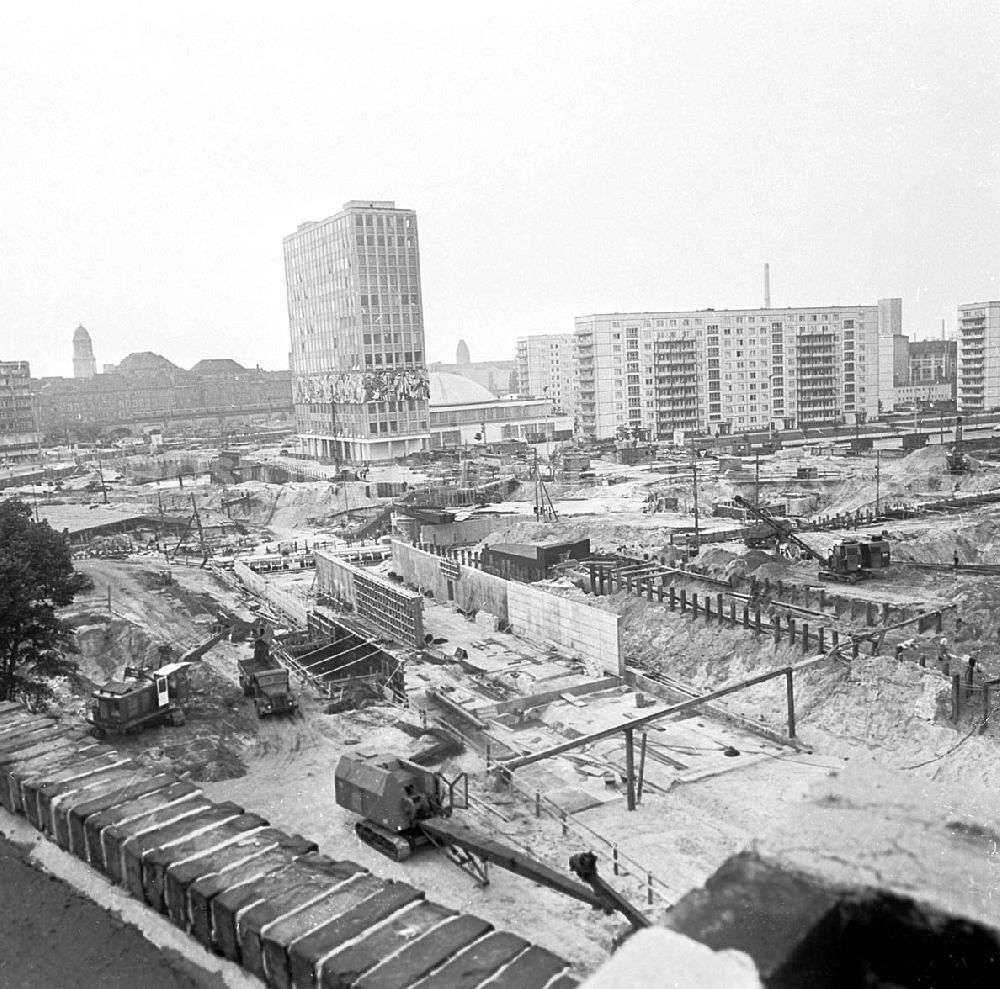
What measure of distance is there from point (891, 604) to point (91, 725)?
23042 mm

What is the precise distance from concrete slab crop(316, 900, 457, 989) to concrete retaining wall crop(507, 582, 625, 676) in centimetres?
1623

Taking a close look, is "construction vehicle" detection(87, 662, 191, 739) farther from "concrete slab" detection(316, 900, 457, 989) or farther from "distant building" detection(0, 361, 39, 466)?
"distant building" detection(0, 361, 39, 466)

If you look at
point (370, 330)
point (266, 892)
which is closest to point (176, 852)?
point (266, 892)

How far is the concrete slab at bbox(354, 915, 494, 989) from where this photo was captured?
37.0 ft

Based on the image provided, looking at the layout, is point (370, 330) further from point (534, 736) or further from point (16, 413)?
point (534, 736)

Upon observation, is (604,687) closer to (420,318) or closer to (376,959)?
(376,959)

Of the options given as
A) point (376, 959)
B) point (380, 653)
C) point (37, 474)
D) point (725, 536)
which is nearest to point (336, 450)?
point (37, 474)

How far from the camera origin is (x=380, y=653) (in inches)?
1104

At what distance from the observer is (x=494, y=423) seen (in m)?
106

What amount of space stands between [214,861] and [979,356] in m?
108

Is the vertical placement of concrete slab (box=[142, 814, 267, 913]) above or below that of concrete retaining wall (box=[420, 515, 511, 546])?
above

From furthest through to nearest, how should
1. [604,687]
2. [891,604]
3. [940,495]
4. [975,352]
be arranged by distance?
[975,352], [940,495], [891,604], [604,687]

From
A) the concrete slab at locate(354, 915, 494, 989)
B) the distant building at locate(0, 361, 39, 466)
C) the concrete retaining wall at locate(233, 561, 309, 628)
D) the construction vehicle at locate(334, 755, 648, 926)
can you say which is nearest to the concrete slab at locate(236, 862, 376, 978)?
the concrete slab at locate(354, 915, 494, 989)

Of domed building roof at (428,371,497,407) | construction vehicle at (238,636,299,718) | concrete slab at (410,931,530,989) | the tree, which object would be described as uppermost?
domed building roof at (428,371,497,407)
